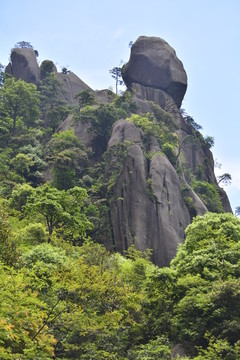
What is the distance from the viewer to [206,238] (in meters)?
23.7

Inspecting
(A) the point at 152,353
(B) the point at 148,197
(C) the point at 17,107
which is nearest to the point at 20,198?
(B) the point at 148,197

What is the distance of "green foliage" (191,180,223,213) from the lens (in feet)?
153

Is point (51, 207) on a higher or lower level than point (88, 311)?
higher

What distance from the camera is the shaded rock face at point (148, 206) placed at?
1358 inches

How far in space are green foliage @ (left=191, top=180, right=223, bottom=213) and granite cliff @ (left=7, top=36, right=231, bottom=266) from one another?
0.38ft

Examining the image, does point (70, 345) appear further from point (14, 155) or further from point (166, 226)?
point (14, 155)

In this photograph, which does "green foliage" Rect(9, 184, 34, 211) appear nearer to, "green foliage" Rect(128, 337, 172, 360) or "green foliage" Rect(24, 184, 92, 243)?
"green foliage" Rect(24, 184, 92, 243)

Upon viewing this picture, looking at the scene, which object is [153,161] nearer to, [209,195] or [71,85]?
[209,195]

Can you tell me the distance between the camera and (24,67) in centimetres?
7294

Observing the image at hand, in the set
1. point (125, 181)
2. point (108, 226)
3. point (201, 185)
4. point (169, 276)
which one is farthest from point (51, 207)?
point (201, 185)

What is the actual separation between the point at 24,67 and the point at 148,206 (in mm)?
46732

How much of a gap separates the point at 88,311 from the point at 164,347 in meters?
3.45

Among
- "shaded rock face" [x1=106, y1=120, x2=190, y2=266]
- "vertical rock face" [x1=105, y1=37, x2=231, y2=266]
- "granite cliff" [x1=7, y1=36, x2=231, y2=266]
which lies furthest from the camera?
"granite cliff" [x1=7, y1=36, x2=231, y2=266]

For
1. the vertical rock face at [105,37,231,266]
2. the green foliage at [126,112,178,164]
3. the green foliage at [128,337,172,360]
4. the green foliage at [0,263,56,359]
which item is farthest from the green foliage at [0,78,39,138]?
the green foliage at [0,263,56,359]
